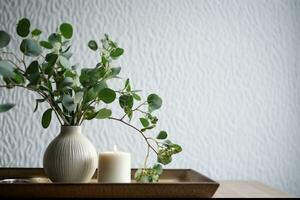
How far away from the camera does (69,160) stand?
0.88 meters

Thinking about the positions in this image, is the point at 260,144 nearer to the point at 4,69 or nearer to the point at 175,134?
the point at 175,134

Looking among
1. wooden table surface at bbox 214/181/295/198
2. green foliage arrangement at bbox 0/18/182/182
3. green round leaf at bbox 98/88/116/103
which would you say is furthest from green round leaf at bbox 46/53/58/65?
wooden table surface at bbox 214/181/295/198

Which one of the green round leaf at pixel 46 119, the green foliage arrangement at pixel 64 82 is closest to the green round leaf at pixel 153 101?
the green foliage arrangement at pixel 64 82

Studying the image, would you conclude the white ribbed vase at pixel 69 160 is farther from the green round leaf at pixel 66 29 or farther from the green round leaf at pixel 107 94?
the green round leaf at pixel 66 29

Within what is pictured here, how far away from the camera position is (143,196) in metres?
0.83

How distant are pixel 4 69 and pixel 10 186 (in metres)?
0.21

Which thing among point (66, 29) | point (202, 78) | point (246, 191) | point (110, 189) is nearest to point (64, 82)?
point (66, 29)

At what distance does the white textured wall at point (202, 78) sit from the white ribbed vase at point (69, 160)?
0.39m

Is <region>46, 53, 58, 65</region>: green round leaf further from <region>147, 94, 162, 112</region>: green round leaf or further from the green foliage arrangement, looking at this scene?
<region>147, 94, 162, 112</region>: green round leaf

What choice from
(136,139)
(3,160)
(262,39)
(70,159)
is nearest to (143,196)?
(70,159)

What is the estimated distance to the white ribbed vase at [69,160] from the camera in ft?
2.88

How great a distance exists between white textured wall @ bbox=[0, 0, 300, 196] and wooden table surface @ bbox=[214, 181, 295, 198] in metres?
0.26

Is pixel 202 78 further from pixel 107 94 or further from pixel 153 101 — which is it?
pixel 107 94

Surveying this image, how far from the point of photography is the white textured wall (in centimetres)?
129
